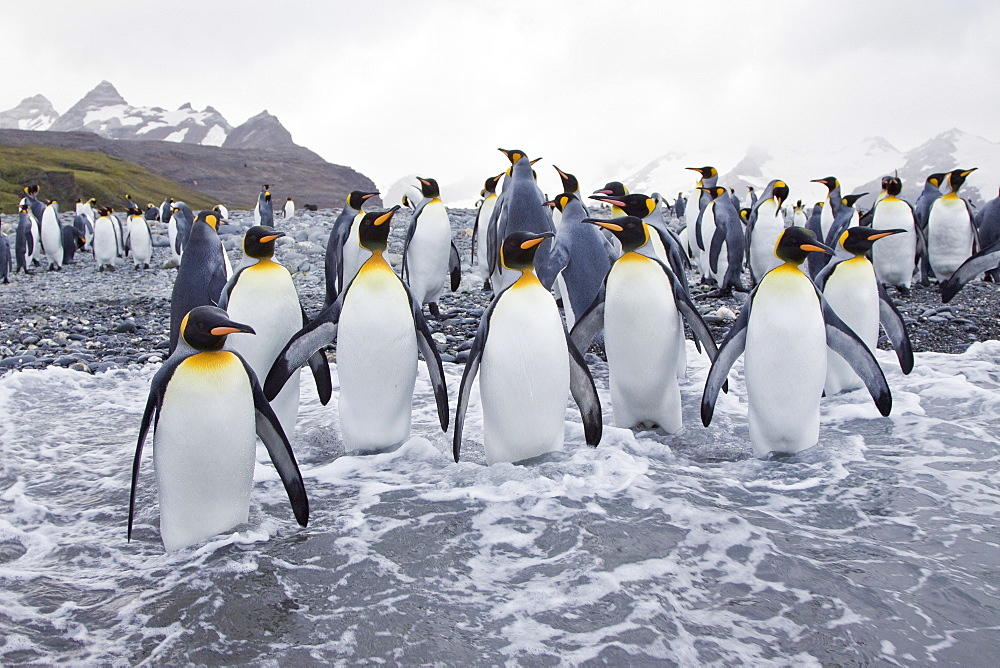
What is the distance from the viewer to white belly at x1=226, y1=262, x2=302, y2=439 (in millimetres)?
4008

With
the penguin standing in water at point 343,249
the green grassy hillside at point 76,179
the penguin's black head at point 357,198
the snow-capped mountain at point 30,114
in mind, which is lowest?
the penguin standing in water at point 343,249

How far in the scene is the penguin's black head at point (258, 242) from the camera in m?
4.03

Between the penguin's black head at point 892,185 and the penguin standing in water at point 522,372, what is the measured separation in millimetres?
6519

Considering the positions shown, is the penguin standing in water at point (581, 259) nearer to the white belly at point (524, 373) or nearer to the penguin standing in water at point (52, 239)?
the white belly at point (524, 373)

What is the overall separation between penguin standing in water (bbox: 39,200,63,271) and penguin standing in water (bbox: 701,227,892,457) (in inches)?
626

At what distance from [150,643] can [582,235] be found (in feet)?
14.4

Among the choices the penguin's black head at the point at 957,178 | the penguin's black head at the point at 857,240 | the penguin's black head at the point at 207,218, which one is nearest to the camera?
the penguin's black head at the point at 857,240

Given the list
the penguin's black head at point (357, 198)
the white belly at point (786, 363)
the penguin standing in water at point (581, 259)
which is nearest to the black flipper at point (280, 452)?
the white belly at point (786, 363)

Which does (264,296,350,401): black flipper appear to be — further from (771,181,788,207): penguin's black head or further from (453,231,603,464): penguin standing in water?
(771,181,788,207): penguin's black head

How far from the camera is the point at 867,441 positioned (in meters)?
3.96

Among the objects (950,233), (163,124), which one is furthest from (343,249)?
(163,124)

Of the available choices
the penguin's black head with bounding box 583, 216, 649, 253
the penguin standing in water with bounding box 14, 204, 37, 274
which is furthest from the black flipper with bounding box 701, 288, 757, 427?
the penguin standing in water with bounding box 14, 204, 37, 274

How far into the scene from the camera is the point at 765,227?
9672mm

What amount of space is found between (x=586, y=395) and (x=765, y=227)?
22.3 feet
